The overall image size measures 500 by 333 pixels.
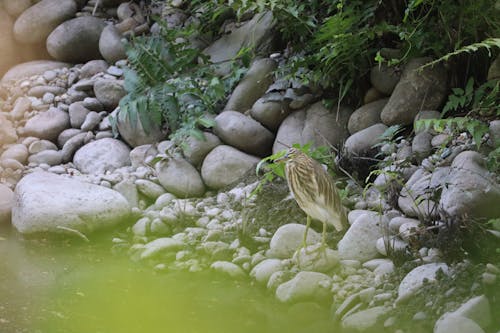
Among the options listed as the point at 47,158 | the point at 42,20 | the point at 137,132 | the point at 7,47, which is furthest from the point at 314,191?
the point at 7,47

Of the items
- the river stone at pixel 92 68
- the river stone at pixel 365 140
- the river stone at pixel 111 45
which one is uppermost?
the river stone at pixel 111 45

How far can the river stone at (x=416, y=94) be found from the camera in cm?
579

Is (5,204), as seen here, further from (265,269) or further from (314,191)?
(314,191)

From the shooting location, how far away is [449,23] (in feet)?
18.4

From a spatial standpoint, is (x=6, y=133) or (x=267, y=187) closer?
(x=267, y=187)

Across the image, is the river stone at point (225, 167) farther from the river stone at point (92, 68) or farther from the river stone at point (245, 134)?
the river stone at point (92, 68)

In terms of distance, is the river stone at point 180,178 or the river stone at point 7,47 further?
the river stone at point 7,47

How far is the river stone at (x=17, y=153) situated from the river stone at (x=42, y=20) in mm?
2118

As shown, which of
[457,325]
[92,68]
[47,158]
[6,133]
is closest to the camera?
[457,325]

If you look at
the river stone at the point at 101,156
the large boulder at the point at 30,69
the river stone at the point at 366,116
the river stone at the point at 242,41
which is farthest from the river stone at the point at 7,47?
the river stone at the point at 366,116

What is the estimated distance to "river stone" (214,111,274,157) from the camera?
6.44 metres

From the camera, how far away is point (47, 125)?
7512 millimetres

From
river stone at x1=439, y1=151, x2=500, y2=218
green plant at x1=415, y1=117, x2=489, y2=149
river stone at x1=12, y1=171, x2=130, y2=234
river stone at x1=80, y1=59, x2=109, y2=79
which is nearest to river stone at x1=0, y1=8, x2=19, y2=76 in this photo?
river stone at x1=80, y1=59, x2=109, y2=79

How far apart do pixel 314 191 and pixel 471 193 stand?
974 mm
